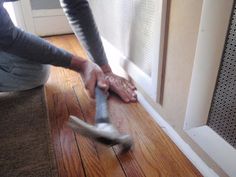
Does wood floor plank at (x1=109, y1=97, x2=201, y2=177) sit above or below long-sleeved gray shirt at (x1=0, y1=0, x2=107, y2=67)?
below

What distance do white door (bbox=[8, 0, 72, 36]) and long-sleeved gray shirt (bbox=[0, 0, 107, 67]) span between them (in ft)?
3.17

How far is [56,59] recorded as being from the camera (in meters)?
0.83

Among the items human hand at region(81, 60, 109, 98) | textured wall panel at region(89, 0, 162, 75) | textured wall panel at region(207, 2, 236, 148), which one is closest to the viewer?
textured wall panel at region(207, 2, 236, 148)

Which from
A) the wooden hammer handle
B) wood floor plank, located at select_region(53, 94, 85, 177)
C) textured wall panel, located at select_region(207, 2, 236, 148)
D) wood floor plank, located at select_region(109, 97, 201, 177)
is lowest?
wood floor plank, located at select_region(109, 97, 201, 177)

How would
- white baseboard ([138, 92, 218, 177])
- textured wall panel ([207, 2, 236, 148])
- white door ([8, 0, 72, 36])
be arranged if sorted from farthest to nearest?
white door ([8, 0, 72, 36])
white baseboard ([138, 92, 218, 177])
textured wall panel ([207, 2, 236, 148])

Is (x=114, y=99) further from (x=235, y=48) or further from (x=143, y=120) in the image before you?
(x=235, y=48)

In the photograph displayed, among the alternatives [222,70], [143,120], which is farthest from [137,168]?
[222,70]

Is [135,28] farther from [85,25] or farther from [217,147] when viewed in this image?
[217,147]

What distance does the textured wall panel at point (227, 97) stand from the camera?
0.42 metres

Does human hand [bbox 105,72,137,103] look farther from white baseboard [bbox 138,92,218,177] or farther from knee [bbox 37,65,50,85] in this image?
knee [bbox 37,65,50,85]

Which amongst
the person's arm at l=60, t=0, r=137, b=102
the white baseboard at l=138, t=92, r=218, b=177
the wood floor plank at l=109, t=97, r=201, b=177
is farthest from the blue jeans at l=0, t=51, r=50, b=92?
the white baseboard at l=138, t=92, r=218, b=177

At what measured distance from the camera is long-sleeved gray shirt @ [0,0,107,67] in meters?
0.74

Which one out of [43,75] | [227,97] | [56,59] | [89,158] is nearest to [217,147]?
[227,97]

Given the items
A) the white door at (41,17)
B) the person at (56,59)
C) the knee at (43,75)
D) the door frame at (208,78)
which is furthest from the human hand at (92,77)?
the white door at (41,17)
